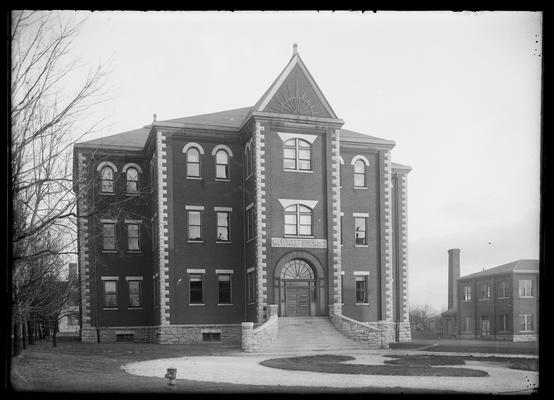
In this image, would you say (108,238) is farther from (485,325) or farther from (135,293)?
(485,325)

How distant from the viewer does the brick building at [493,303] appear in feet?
156

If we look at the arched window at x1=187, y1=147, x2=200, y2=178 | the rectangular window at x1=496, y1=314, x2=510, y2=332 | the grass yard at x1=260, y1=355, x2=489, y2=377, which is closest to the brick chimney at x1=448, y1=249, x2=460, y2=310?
the rectangular window at x1=496, y1=314, x2=510, y2=332

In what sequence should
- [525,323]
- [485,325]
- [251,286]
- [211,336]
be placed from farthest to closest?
[485,325]
[525,323]
[211,336]
[251,286]

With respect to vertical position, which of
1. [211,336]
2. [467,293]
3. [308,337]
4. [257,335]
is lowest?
[467,293]

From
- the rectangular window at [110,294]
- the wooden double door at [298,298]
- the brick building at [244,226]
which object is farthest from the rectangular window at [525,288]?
the rectangular window at [110,294]

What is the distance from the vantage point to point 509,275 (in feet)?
159

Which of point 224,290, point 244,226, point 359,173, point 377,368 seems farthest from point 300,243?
point 377,368

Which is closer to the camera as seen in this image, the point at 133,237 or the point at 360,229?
the point at 360,229

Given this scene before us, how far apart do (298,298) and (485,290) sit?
95.3 feet

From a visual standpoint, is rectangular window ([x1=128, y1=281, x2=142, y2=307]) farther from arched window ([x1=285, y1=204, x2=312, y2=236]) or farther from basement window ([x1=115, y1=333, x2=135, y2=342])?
arched window ([x1=285, y1=204, x2=312, y2=236])

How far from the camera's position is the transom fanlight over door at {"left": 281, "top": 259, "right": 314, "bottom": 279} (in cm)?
3138

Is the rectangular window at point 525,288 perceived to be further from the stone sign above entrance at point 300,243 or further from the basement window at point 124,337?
the basement window at point 124,337

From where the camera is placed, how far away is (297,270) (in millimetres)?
31594
